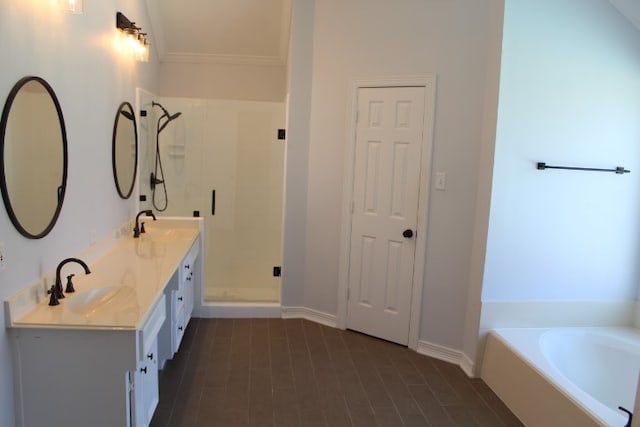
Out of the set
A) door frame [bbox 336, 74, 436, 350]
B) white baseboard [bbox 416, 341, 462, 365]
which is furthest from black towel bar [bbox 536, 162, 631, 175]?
white baseboard [bbox 416, 341, 462, 365]

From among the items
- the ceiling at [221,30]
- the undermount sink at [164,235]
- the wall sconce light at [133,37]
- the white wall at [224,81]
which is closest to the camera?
the wall sconce light at [133,37]

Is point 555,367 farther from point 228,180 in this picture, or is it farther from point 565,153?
point 228,180

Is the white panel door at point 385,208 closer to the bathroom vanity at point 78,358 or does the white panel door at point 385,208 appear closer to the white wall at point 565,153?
the white wall at point 565,153

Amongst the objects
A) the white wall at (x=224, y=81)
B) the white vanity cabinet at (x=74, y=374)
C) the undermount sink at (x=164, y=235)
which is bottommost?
the white vanity cabinet at (x=74, y=374)

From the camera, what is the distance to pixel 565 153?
310 centimetres

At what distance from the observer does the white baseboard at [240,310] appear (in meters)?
4.08

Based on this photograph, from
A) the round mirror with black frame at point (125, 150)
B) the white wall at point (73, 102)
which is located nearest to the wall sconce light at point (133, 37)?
the white wall at point (73, 102)

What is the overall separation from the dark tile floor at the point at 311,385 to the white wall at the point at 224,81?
244 centimetres

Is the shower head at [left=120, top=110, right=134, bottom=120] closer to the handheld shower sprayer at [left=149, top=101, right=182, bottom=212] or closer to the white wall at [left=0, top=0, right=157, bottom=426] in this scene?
the white wall at [left=0, top=0, right=157, bottom=426]

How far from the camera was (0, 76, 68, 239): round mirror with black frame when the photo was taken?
1836 mm

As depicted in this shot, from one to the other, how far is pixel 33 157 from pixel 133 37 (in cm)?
173

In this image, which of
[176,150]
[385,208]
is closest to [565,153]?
[385,208]

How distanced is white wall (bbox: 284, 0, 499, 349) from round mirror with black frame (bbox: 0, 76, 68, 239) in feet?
6.83

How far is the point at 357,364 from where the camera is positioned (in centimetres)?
332
